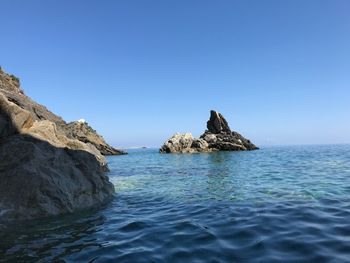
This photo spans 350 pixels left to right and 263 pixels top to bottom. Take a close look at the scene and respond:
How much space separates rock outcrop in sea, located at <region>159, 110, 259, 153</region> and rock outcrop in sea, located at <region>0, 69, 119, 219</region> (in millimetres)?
68159

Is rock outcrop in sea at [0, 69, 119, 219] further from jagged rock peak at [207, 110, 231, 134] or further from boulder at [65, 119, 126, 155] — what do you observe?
jagged rock peak at [207, 110, 231, 134]

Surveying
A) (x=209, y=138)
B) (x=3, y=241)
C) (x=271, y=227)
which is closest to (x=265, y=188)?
(x=271, y=227)

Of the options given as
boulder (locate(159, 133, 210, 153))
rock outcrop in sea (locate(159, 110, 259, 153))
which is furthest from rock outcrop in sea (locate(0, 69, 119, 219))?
rock outcrop in sea (locate(159, 110, 259, 153))

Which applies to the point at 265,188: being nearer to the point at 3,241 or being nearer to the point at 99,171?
the point at 99,171

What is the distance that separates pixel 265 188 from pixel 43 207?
11.4 metres

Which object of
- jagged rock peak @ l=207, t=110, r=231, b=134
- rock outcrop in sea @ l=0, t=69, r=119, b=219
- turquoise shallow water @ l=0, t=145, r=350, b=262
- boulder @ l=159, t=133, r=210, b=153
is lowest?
turquoise shallow water @ l=0, t=145, r=350, b=262

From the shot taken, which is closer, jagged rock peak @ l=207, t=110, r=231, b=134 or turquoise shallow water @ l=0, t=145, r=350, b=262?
turquoise shallow water @ l=0, t=145, r=350, b=262

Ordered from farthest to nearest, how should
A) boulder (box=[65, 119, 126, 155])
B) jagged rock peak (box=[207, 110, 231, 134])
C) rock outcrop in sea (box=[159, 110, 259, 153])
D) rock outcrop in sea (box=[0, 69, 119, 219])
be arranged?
jagged rock peak (box=[207, 110, 231, 134]) < rock outcrop in sea (box=[159, 110, 259, 153]) < boulder (box=[65, 119, 126, 155]) < rock outcrop in sea (box=[0, 69, 119, 219])

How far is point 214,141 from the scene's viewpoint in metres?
87.9

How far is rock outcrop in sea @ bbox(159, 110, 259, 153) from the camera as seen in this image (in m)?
86.3

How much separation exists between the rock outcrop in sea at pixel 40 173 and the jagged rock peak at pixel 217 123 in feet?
250

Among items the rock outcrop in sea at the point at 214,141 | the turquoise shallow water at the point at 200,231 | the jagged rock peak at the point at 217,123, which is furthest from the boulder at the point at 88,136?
the turquoise shallow water at the point at 200,231

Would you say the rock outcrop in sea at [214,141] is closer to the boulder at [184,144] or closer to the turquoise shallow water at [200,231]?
the boulder at [184,144]

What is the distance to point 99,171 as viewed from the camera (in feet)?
60.0
